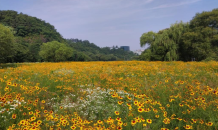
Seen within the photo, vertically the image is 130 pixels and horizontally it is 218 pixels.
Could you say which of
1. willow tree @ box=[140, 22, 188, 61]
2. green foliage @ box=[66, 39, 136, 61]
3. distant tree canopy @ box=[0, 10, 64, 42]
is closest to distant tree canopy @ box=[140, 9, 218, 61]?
willow tree @ box=[140, 22, 188, 61]

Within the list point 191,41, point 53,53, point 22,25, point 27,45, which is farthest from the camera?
point 22,25

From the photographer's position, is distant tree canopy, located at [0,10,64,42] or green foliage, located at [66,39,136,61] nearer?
green foliage, located at [66,39,136,61]

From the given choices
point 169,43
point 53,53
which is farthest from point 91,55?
point 169,43

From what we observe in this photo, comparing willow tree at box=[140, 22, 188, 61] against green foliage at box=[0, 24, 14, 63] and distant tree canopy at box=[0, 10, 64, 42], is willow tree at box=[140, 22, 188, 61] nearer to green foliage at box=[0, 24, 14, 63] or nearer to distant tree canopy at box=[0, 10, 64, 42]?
green foliage at box=[0, 24, 14, 63]

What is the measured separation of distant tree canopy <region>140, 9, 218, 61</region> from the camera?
21609 millimetres

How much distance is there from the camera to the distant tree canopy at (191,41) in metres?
21.6

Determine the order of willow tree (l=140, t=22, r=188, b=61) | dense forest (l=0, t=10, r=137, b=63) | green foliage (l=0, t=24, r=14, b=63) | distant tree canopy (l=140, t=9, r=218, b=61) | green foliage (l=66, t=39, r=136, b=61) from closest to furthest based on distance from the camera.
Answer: green foliage (l=0, t=24, r=14, b=63) < dense forest (l=0, t=10, r=137, b=63) < distant tree canopy (l=140, t=9, r=218, b=61) < willow tree (l=140, t=22, r=188, b=61) < green foliage (l=66, t=39, r=136, b=61)

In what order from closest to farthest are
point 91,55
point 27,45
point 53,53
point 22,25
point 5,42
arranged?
point 5,42 → point 53,53 → point 27,45 → point 22,25 → point 91,55

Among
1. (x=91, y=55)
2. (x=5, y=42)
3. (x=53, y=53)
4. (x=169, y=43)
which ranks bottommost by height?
(x=53, y=53)

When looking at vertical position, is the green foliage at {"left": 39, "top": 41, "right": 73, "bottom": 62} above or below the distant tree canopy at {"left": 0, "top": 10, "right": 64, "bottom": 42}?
below

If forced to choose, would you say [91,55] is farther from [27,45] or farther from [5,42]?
[5,42]

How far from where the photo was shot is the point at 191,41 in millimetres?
22797

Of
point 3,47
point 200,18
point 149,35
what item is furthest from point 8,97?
point 149,35

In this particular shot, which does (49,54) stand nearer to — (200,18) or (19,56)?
(19,56)
